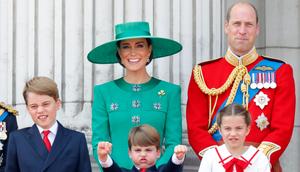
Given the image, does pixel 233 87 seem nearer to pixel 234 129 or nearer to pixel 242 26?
pixel 242 26

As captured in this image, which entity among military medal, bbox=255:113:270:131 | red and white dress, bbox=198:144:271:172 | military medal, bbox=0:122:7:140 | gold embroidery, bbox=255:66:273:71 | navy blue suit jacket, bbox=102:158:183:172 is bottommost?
navy blue suit jacket, bbox=102:158:183:172

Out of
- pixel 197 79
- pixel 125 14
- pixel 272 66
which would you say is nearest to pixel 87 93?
pixel 125 14

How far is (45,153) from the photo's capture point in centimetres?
528

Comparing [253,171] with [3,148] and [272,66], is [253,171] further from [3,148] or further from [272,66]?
[3,148]

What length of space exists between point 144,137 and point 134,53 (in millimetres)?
802

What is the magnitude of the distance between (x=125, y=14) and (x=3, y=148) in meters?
1.45

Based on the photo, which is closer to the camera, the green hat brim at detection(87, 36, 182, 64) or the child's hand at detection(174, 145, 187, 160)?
the child's hand at detection(174, 145, 187, 160)

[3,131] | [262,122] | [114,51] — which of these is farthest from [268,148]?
[3,131]

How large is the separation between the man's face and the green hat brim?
0.45m

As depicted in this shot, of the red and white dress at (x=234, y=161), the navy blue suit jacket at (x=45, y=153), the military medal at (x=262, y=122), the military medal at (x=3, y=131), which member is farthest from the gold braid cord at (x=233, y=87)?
the military medal at (x=3, y=131)

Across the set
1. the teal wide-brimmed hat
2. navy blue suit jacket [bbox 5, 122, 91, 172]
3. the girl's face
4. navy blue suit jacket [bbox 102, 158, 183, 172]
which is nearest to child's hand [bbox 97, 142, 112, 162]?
navy blue suit jacket [bbox 102, 158, 183, 172]

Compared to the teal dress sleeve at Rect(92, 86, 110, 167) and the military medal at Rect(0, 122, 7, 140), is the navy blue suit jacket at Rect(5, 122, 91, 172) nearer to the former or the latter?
the teal dress sleeve at Rect(92, 86, 110, 167)

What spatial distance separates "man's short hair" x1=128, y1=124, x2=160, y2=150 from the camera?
197 inches

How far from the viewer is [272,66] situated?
18.5ft
